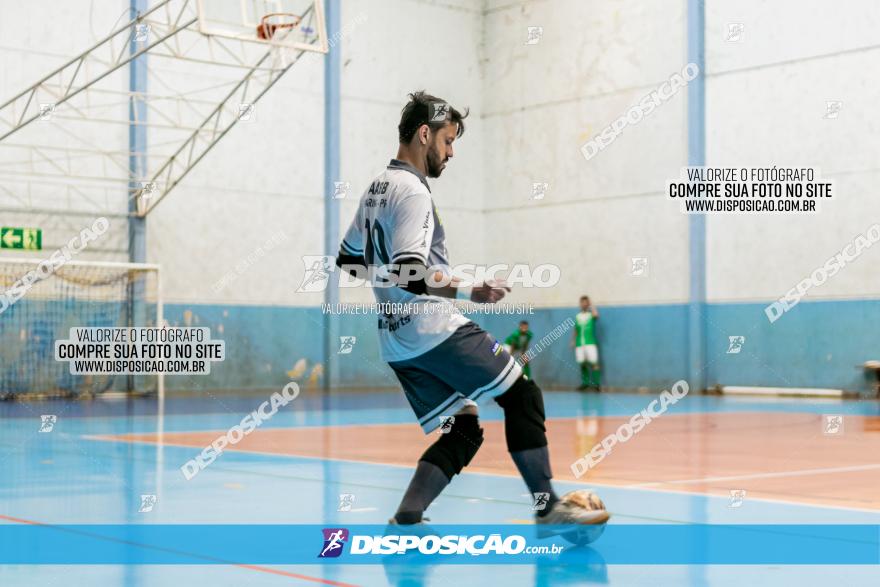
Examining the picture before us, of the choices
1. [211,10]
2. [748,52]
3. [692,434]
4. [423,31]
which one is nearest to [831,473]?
[692,434]

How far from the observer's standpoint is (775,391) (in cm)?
2270

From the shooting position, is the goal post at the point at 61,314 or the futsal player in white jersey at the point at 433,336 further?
the goal post at the point at 61,314

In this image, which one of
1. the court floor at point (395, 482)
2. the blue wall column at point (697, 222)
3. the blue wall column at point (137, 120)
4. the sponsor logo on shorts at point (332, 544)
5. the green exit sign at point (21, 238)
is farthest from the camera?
the blue wall column at point (697, 222)

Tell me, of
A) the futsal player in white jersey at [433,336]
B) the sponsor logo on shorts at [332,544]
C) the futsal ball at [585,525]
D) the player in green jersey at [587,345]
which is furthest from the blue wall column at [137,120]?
the futsal ball at [585,525]

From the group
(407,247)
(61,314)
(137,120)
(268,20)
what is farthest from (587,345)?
(407,247)

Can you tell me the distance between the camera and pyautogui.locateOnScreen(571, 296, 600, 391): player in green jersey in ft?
83.7

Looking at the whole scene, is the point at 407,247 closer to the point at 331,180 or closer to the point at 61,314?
the point at 61,314

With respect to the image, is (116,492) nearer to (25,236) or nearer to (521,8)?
(25,236)

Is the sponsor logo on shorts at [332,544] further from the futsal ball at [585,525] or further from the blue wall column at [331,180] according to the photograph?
the blue wall column at [331,180]

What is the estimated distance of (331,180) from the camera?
25.8 m

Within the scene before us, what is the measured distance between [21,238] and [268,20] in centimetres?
628

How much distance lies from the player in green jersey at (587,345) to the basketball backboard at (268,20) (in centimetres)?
927

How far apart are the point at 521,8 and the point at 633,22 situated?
3.53 m

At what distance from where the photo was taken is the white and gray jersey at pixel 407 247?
217 inches
